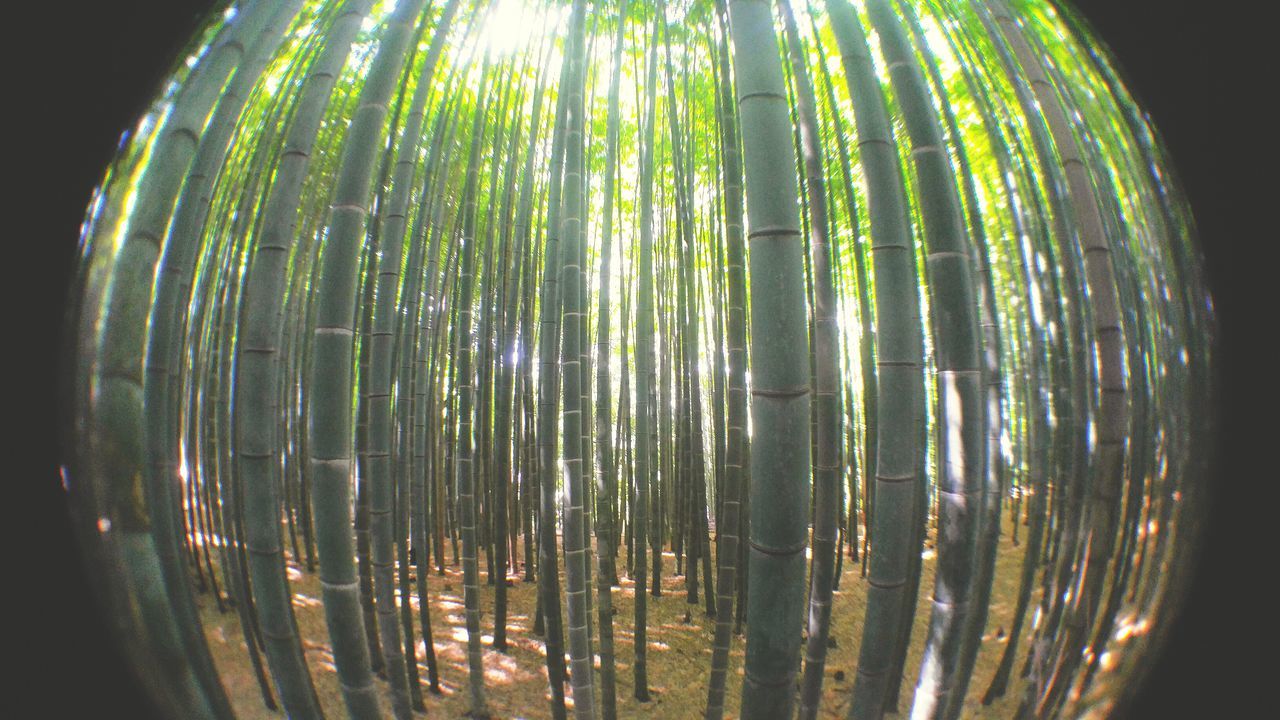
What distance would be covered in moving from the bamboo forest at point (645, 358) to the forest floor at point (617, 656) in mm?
25

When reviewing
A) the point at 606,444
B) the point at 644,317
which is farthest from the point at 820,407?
the point at 644,317

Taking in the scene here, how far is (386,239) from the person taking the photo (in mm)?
1537

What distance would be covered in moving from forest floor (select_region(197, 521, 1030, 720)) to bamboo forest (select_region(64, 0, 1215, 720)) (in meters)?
0.03

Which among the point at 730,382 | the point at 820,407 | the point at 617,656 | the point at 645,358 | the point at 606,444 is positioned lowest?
the point at 617,656

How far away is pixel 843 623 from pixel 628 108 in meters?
5.04

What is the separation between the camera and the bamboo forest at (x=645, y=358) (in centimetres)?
84

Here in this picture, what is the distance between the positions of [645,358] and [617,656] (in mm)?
1936

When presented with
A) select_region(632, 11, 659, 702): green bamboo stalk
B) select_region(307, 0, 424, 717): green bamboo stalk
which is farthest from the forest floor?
select_region(307, 0, 424, 717): green bamboo stalk

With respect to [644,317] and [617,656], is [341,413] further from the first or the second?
[617,656]

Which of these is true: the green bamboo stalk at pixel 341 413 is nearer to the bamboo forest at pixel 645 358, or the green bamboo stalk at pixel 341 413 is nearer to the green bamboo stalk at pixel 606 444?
the bamboo forest at pixel 645 358

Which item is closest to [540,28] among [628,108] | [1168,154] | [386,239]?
[386,239]

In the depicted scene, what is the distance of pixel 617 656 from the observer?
2.73 m

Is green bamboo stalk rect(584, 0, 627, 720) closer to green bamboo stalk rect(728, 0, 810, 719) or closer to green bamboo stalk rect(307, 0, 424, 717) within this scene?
green bamboo stalk rect(307, 0, 424, 717)

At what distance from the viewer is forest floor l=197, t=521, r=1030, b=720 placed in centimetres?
170
